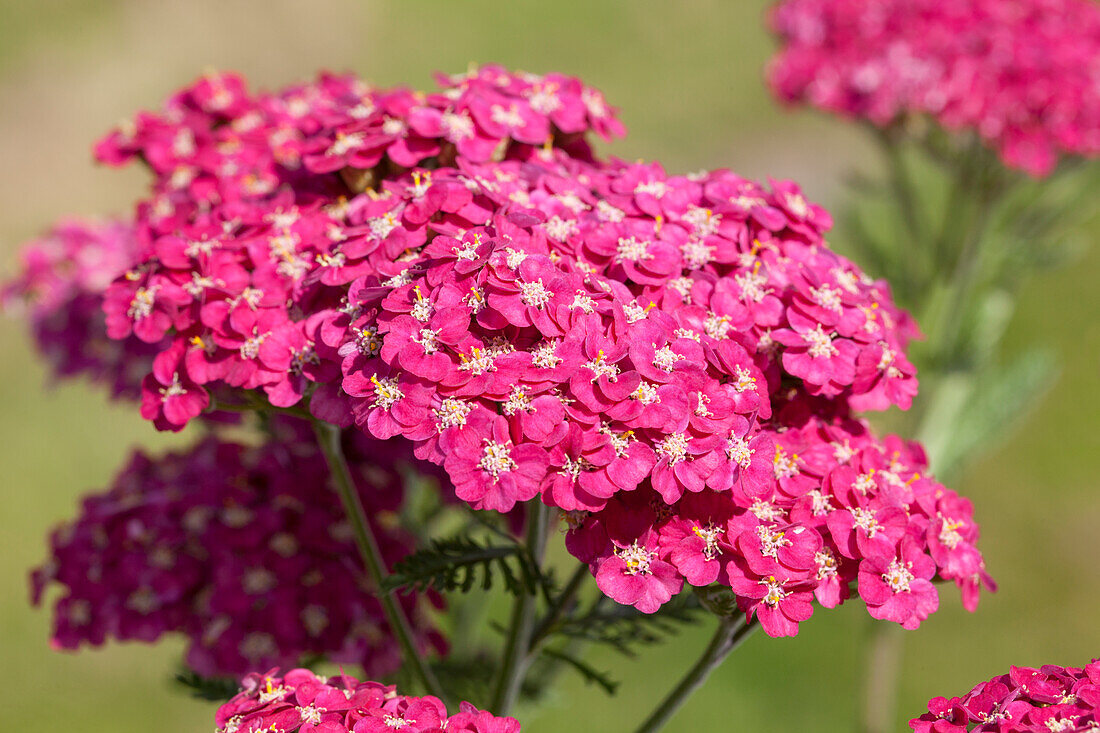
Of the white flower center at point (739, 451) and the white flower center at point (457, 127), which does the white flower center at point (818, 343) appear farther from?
the white flower center at point (457, 127)

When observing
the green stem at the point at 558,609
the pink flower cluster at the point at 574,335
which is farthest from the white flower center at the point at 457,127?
the green stem at the point at 558,609

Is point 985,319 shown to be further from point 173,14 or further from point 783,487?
point 173,14

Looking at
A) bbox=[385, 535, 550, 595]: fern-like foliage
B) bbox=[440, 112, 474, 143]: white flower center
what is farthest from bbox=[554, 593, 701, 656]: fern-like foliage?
bbox=[440, 112, 474, 143]: white flower center

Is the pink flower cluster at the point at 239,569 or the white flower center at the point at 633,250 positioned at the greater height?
the white flower center at the point at 633,250

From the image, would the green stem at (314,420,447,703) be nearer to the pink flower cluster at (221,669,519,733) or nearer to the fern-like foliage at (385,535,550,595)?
the fern-like foliage at (385,535,550,595)

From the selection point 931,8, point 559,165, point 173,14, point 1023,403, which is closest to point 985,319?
point 1023,403
